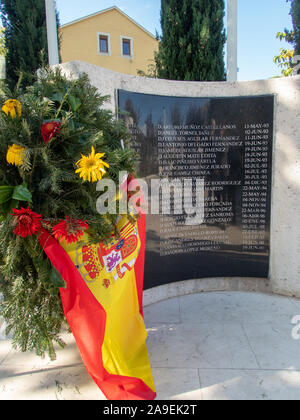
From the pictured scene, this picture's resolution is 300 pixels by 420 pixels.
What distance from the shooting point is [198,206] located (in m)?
3.75

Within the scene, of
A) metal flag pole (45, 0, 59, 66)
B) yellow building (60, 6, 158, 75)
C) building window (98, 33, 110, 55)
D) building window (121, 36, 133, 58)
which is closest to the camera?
metal flag pole (45, 0, 59, 66)

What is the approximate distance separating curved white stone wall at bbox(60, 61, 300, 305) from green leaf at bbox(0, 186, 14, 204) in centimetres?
211

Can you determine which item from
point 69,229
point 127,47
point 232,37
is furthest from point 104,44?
point 69,229

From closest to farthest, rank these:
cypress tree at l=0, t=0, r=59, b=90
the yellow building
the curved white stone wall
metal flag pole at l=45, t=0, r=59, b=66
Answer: the curved white stone wall
metal flag pole at l=45, t=0, r=59, b=66
cypress tree at l=0, t=0, r=59, b=90
the yellow building

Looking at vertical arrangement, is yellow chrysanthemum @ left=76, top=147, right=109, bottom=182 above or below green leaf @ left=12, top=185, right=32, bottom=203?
above

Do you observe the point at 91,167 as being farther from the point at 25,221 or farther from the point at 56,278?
the point at 56,278

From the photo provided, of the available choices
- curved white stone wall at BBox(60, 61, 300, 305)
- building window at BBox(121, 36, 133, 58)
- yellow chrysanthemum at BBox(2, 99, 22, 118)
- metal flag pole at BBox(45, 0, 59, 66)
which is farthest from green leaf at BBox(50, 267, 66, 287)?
building window at BBox(121, 36, 133, 58)

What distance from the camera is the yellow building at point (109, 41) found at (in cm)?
2192

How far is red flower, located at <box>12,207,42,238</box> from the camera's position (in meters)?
1.67

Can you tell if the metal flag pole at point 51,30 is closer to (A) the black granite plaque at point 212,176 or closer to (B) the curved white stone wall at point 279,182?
(B) the curved white stone wall at point 279,182

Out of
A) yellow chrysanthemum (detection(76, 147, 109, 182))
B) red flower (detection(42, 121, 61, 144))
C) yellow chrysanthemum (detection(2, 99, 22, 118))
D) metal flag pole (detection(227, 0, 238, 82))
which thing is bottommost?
yellow chrysanthemum (detection(76, 147, 109, 182))

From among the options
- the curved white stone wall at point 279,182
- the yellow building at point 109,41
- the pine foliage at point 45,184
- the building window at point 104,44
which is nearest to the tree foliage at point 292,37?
the curved white stone wall at point 279,182

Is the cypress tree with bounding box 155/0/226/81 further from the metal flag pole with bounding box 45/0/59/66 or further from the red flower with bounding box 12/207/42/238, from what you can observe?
the red flower with bounding box 12/207/42/238
